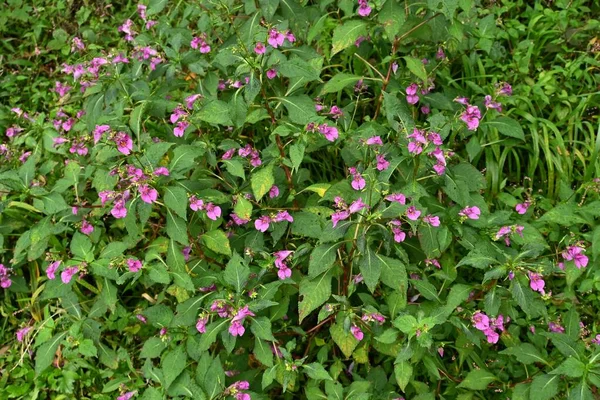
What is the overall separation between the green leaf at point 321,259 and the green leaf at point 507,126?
1.41m

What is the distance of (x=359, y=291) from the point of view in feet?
9.63

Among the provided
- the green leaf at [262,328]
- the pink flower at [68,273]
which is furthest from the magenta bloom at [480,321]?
the pink flower at [68,273]

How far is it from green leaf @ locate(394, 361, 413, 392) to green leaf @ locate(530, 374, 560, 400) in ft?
1.77

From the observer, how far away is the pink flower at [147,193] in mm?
2410

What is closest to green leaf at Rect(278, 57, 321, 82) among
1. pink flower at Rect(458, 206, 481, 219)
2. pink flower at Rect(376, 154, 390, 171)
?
pink flower at Rect(376, 154, 390, 171)

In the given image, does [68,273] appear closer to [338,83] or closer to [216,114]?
[216,114]

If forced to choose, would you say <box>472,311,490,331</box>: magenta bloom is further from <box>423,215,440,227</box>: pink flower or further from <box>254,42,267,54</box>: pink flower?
<box>254,42,267,54</box>: pink flower

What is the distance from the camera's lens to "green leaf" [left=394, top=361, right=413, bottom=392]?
238 centimetres

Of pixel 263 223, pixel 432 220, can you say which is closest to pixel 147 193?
pixel 263 223

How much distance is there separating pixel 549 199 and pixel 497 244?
2.80 feet

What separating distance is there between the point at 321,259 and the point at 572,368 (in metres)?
1.16

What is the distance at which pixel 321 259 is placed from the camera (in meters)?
2.39

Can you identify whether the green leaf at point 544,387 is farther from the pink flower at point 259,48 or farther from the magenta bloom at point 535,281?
the pink flower at point 259,48

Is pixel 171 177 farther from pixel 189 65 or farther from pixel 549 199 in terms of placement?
pixel 549 199
